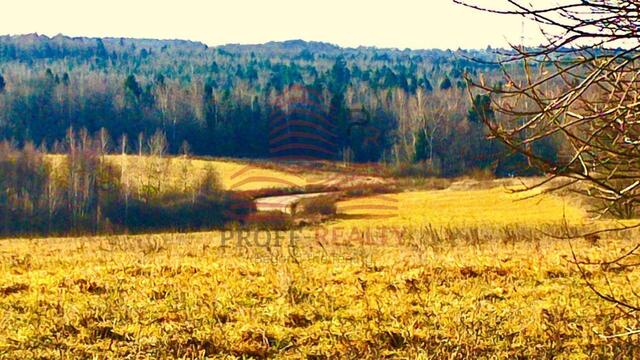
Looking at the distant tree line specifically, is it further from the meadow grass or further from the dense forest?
the meadow grass

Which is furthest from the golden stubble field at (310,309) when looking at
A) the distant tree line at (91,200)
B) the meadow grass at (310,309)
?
the distant tree line at (91,200)

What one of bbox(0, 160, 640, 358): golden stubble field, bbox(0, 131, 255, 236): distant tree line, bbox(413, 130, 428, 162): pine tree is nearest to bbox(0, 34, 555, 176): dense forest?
bbox(413, 130, 428, 162): pine tree

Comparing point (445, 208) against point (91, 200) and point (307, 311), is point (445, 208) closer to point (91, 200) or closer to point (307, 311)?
→ point (91, 200)

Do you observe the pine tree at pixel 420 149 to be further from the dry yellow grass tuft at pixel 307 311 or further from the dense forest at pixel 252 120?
the dry yellow grass tuft at pixel 307 311

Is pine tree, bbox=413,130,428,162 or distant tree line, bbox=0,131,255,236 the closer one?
distant tree line, bbox=0,131,255,236

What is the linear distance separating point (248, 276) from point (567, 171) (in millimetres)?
5526

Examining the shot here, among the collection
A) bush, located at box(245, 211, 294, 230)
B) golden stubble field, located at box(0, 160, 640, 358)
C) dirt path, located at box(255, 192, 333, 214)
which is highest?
golden stubble field, located at box(0, 160, 640, 358)

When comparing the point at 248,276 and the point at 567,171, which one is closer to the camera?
the point at 567,171

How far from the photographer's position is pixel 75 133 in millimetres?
86312

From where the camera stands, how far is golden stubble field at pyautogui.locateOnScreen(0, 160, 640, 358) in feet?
18.9

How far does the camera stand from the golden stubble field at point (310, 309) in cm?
577

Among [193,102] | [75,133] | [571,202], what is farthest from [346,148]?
[571,202]

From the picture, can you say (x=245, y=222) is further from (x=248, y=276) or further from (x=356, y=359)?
(x=356, y=359)

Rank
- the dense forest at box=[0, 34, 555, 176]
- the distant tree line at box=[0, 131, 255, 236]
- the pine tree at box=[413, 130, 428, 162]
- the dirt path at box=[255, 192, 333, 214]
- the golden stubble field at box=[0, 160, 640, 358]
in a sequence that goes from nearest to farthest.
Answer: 1. the golden stubble field at box=[0, 160, 640, 358]
2. the dirt path at box=[255, 192, 333, 214]
3. the distant tree line at box=[0, 131, 255, 236]
4. the pine tree at box=[413, 130, 428, 162]
5. the dense forest at box=[0, 34, 555, 176]
